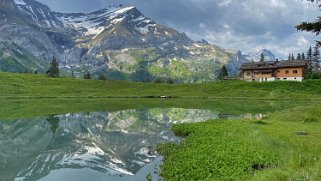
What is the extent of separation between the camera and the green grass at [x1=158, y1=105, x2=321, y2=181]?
19.7m

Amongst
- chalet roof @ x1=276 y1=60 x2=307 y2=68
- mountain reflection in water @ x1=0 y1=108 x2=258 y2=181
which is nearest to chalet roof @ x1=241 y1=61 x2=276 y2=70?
chalet roof @ x1=276 y1=60 x2=307 y2=68

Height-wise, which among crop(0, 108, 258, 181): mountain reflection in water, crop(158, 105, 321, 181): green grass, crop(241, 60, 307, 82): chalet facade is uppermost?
crop(241, 60, 307, 82): chalet facade

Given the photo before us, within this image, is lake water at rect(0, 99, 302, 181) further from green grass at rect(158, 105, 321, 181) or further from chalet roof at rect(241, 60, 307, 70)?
chalet roof at rect(241, 60, 307, 70)

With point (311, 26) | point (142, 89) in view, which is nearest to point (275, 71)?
point (142, 89)

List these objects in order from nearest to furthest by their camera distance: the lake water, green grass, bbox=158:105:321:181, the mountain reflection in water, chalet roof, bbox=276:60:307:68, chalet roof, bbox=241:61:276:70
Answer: green grass, bbox=158:105:321:181
the lake water
the mountain reflection in water
chalet roof, bbox=276:60:307:68
chalet roof, bbox=241:61:276:70

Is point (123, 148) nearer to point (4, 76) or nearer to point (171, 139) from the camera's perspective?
point (171, 139)

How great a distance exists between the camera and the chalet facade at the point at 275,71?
511 feet

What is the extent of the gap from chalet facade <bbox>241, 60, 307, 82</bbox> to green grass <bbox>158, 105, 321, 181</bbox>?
126m

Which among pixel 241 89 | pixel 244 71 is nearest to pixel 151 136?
pixel 241 89

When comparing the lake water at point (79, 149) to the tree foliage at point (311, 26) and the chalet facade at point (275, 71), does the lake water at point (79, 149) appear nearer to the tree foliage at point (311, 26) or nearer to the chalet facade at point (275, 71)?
the tree foliage at point (311, 26)

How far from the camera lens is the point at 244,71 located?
17688 centimetres

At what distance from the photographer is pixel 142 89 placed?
16350 centimetres

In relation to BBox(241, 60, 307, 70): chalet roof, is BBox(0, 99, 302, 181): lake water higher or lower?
lower

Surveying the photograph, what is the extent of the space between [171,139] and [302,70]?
130m
